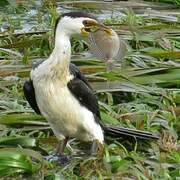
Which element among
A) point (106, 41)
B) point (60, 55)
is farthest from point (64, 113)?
point (106, 41)

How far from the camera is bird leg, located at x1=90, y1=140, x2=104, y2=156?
6.44 m

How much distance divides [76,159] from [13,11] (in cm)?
483

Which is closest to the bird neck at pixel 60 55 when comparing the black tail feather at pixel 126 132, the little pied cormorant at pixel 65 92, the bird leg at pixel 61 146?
the little pied cormorant at pixel 65 92

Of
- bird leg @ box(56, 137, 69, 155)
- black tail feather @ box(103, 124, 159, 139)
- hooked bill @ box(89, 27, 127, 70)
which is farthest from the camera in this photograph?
black tail feather @ box(103, 124, 159, 139)

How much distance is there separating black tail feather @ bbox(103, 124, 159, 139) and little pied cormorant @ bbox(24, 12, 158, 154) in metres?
0.13

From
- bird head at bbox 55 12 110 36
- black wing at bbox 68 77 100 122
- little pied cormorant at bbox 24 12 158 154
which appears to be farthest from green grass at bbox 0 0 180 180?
bird head at bbox 55 12 110 36

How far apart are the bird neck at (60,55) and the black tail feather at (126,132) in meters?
0.71

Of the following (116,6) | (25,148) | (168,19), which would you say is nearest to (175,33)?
(168,19)

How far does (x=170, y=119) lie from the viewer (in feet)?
22.9

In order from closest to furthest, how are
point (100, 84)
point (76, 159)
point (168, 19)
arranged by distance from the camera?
point (76, 159), point (100, 84), point (168, 19)

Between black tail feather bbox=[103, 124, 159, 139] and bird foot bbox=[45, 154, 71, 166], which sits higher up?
black tail feather bbox=[103, 124, 159, 139]

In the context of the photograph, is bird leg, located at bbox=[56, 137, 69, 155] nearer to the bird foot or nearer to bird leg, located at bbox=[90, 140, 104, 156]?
the bird foot

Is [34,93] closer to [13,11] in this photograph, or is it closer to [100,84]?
[100,84]

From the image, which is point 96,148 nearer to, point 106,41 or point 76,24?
point 106,41
